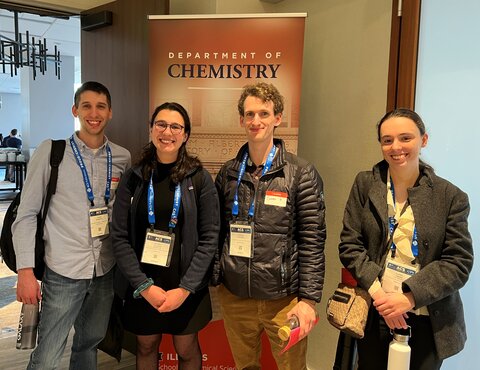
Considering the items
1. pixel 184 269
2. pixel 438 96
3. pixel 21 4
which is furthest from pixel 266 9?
pixel 184 269

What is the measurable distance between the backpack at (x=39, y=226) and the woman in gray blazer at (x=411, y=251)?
123 cm

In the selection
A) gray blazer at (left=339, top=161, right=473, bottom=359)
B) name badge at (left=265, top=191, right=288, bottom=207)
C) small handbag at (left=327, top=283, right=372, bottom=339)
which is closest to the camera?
gray blazer at (left=339, top=161, right=473, bottom=359)

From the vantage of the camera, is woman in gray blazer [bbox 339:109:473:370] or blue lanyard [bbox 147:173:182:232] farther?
blue lanyard [bbox 147:173:182:232]

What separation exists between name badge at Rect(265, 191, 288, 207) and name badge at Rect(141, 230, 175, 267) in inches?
16.5

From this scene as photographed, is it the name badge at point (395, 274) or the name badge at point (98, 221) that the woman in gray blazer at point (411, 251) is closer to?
the name badge at point (395, 274)

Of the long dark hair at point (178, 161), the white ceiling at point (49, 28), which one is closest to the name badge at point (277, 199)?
the long dark hair at point (178, 161)

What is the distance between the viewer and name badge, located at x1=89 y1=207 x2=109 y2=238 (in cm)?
178

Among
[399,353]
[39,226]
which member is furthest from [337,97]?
[39,226]

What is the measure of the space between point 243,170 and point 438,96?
1.04 metres

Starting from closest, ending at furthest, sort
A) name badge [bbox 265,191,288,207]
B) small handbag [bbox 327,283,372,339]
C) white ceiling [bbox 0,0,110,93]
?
small handbag [bbox 327,283,372,339], name badge [bbox 265,191,288,207], white ceiling [bbox 0,0,110,93]

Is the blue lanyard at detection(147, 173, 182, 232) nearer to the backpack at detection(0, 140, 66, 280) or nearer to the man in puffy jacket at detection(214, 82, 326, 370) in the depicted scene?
the man in puffy jacket at detection(214, 82, 326, 370)

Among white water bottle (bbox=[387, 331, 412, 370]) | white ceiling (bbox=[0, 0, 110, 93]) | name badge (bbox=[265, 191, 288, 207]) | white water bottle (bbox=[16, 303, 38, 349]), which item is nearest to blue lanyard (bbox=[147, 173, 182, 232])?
name badge (bbox=[265, 191, 288, 207])

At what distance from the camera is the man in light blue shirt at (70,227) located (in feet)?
5.75

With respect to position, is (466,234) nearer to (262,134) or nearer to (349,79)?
(262,134)
